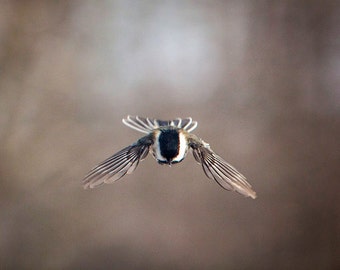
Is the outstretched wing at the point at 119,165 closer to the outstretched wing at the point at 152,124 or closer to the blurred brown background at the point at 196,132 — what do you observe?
the outstretched wing at the point at 152,124

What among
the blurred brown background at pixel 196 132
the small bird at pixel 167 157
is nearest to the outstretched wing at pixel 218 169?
the small bird at pixel 167 157

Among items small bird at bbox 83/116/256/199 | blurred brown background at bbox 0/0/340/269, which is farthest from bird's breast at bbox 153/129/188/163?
blurred brown background at bbox 0/0/340/269

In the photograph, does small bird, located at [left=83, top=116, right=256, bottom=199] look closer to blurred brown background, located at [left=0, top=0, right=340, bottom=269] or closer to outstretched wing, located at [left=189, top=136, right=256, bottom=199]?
outstretched wing, located at [left=189, top=136, right=256, bottom=199]

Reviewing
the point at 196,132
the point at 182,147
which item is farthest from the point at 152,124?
the point at 196,132

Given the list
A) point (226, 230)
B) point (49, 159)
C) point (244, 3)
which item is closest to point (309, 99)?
point (244, 3)

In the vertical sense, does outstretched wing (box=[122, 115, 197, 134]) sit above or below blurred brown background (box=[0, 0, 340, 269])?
below

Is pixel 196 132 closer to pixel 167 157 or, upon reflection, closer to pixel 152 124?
pixel 152 124
